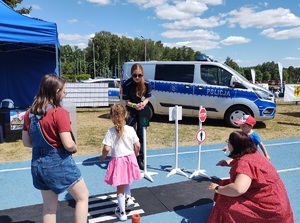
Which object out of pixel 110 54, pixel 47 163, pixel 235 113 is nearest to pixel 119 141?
pixel 47 163

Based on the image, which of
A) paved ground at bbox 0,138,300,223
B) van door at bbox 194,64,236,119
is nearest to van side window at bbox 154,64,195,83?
van door at bbox 194,64,236,119

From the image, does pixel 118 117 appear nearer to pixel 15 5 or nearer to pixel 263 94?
pixel 263 94

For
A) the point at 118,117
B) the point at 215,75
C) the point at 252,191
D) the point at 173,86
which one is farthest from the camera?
the point at 173,86

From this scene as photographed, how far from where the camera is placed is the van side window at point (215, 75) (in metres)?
9.01

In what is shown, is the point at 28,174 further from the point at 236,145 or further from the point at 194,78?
the point at 194,78

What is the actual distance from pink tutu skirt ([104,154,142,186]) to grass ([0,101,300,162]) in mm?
3002

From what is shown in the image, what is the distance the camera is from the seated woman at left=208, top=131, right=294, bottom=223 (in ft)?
8.09

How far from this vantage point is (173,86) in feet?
30.9

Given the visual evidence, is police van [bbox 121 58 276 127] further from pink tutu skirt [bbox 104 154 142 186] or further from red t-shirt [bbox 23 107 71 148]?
red t-shirt [bbox 23 107 71 148]

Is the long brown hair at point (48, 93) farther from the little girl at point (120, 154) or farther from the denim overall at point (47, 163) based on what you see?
the little girl at point (120, 154)

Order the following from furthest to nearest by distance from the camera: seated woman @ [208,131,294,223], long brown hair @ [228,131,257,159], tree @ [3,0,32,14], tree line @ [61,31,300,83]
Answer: tree line @ [61,31,300,83]
tree @ [3,0,32,14]
long brown hair @ [228,131,257,159]
seated woman @ [208,131,294,223]

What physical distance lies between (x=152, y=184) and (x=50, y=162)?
2324 mm

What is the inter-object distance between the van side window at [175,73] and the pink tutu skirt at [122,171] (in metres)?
6.45

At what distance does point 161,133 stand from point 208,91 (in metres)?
2.28
